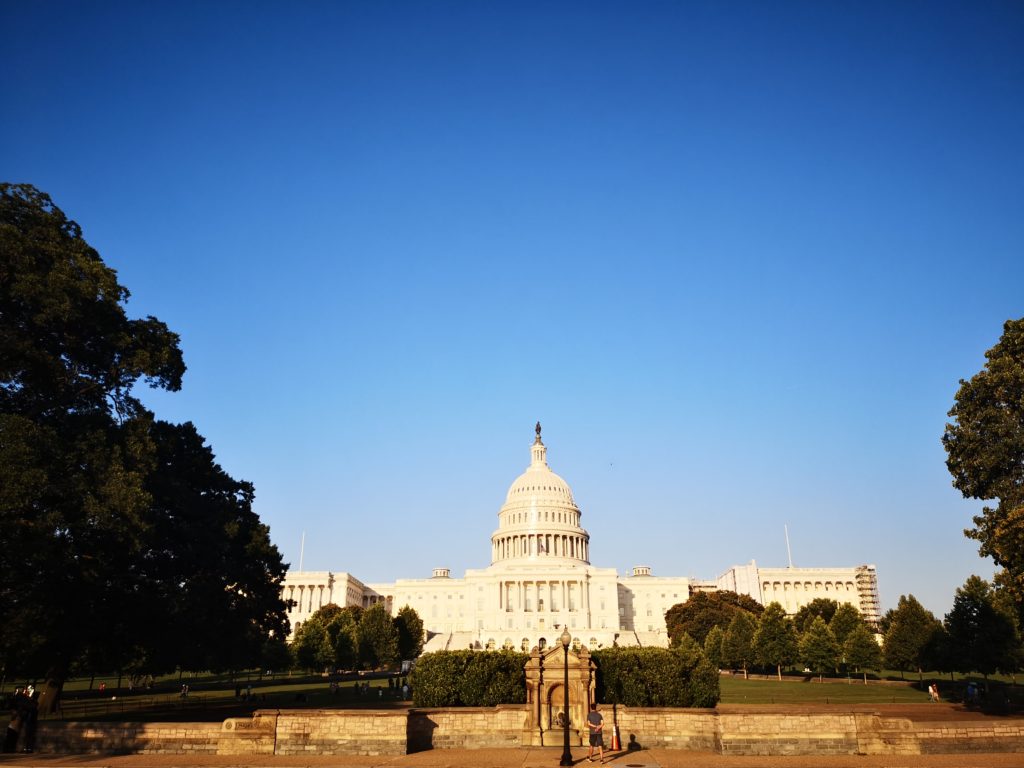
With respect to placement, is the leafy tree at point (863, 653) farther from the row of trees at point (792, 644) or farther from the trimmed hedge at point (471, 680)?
the trimmed hedge at point (471, 680)

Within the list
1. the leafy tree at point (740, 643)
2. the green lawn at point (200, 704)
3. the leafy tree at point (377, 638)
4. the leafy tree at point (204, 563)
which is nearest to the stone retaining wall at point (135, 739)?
the green lawn at point (200, 704)

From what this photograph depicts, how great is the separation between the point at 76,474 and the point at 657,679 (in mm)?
24873

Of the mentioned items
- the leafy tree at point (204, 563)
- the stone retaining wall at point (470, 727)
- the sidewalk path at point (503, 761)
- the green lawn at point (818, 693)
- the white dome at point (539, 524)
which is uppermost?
the white dome at point (539, 524)

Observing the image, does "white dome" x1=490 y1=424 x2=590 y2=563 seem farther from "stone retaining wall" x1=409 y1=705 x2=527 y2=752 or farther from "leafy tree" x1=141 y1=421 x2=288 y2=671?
"stone retaining wall" x1=409 y1=705 x2=527 y2=752

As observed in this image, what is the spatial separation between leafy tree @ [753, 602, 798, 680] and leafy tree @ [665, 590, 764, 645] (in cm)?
3028

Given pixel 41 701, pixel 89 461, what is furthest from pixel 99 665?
pixel 89 461

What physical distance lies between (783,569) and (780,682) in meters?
102

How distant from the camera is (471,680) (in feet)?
105

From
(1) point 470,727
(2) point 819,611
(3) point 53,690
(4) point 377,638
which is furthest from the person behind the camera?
(2) point 819,611

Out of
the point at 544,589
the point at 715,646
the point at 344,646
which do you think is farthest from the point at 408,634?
the point at 715,646

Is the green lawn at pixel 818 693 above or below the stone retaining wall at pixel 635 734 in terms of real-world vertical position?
below

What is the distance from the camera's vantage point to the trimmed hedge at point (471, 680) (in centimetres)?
3186

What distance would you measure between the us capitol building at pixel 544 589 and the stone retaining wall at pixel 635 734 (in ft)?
250

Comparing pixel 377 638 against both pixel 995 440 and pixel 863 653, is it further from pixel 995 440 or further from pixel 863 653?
pixel 995 440
